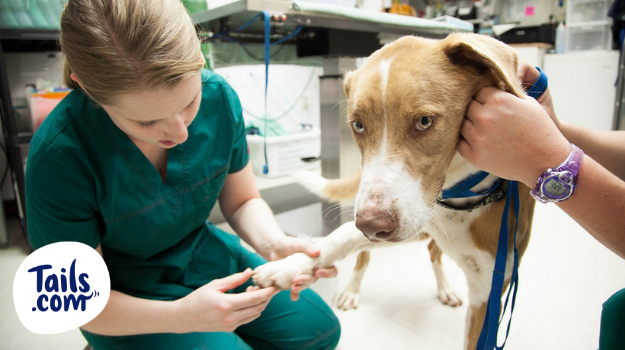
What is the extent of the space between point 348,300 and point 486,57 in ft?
3.80

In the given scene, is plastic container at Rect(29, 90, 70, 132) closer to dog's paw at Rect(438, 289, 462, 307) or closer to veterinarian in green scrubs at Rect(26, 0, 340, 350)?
veterinarian in green scrubs at Rect(26, 0, 340, 350)

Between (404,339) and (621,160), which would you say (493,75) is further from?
(404,339)

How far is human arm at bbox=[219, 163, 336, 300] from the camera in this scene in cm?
114

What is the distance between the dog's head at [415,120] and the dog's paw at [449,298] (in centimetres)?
92

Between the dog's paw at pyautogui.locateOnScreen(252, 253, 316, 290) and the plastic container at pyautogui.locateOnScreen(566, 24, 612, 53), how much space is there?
173 inches

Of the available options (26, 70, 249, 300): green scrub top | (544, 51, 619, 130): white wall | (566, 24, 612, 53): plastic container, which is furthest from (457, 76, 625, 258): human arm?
(566, 24, 612, 53): plastic container

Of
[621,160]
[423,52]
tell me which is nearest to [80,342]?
[423,52]

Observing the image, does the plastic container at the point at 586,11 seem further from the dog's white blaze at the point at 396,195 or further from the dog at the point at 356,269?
the dog's white blaze at the point at 396,195

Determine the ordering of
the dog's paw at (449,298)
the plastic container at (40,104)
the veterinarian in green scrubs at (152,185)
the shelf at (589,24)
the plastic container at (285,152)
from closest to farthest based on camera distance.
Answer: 1. the veterinarian in green scrubs at (152,185)
2. the dog's paw at (449,298)
3. the plastic container at (40,104)
4. the plastic container at (285,152)
5. the shelf at (589,24)

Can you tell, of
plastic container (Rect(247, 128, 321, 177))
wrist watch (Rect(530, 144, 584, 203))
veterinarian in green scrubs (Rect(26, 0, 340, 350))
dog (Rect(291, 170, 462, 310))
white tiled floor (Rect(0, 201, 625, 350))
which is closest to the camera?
wrist watch (Rect(530, 144, 584, 203))

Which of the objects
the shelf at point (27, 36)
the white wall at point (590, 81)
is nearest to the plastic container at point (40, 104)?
the shelf at point (27, 36)

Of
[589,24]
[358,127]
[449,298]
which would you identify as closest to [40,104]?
[358,127]

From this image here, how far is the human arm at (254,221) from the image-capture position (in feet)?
3.75

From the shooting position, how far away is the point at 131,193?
0.96 meters
